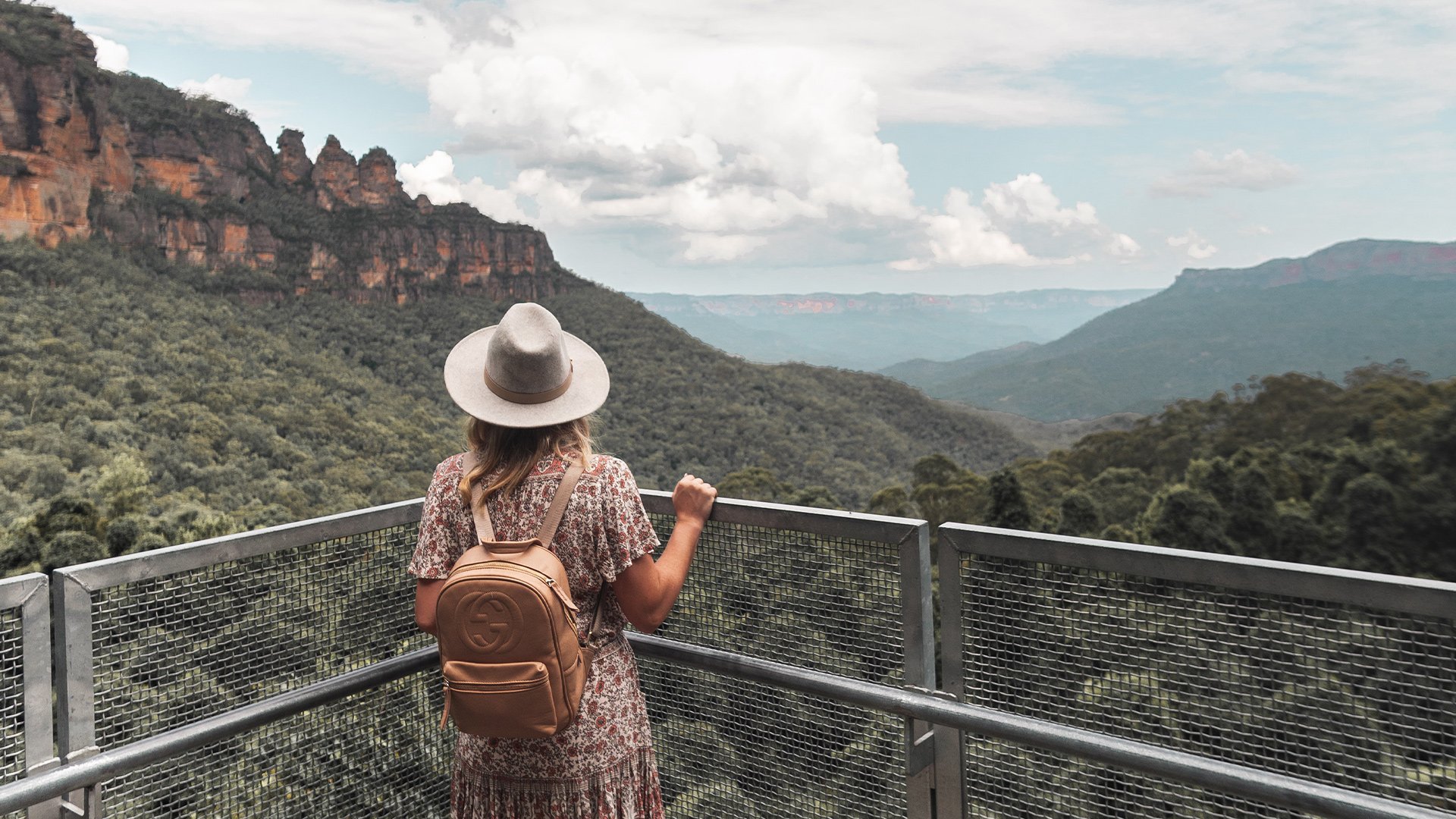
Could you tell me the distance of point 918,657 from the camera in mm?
1750

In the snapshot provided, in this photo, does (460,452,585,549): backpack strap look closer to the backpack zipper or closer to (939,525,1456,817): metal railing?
the backpack zipper

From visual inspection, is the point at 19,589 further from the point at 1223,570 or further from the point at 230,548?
the point at 1223,570

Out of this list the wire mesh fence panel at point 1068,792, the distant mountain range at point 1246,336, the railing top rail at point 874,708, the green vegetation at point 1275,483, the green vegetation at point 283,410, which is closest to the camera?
the railing top rail at point 874,708

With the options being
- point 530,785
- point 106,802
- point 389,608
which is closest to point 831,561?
point 530,785

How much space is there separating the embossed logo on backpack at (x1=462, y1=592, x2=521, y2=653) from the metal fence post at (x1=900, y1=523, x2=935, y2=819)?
2.48 feet

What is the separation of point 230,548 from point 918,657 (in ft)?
4.68

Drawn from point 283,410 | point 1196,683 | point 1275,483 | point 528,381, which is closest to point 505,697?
point 528,381

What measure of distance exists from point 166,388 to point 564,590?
40.7 metres

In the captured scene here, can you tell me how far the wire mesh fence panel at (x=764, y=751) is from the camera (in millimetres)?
1848

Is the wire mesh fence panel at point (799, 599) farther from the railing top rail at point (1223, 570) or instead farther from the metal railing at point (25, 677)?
the metal railing at point (25, 677)

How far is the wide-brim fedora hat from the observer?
63.5 inches

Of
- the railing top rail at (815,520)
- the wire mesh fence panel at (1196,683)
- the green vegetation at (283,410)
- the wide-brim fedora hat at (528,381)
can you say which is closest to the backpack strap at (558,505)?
the wide-brim fedora hat at (528,381)

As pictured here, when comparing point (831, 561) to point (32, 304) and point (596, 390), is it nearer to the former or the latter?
point (596, 390)

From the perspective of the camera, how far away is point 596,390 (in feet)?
5.62
